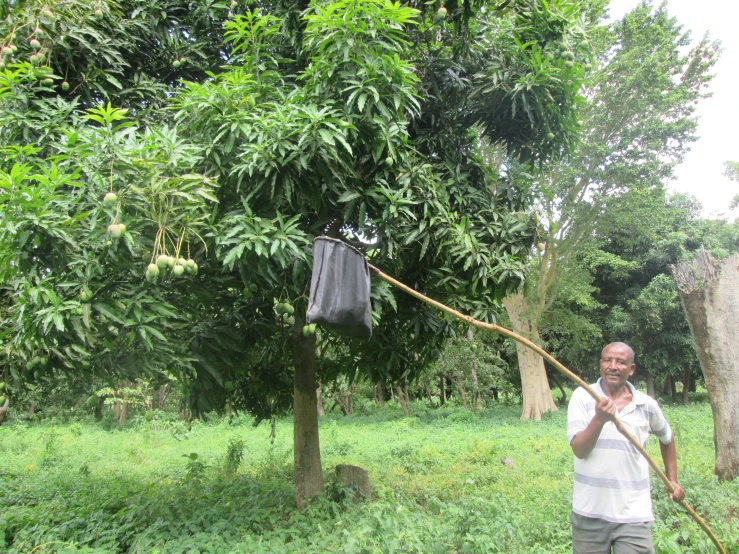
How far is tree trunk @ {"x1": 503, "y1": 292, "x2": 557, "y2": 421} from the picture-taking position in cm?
1428

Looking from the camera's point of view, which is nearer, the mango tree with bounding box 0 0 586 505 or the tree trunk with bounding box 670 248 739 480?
Answer: the mango tree with bounding box 0 0 586 505

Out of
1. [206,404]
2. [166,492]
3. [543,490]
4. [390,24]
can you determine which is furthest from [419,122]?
[166,492]

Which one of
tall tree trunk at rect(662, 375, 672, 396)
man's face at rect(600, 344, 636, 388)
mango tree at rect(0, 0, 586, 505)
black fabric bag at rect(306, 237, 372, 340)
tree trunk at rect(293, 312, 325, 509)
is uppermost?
mango tree at rect(0, 0, 586, 505)

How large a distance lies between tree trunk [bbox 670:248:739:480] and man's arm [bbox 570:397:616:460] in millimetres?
3299

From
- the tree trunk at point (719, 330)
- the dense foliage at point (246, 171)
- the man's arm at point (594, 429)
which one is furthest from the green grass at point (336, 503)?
the man's arm at point (594, 429)

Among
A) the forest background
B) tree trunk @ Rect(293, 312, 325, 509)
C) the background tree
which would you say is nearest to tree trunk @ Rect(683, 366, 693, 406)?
the background tree

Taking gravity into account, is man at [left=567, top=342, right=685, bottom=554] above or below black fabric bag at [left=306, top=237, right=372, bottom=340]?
below

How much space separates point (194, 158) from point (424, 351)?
288 cm

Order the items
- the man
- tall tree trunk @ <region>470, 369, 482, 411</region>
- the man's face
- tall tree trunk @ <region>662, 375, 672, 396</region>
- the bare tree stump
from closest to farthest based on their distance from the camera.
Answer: the man → the man's face → the bare tree stump → tall tree trunk @ <region>470, 369, 482, 411</region> → tall tree trunk @ <region>662, 375, 672, 396</region>

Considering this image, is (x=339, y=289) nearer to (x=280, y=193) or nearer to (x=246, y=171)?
(x=280, y=193)

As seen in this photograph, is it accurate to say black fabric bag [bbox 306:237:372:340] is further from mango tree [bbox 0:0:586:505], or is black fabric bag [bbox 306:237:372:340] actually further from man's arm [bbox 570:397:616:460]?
man's arm [bbox 570:397:616:460]

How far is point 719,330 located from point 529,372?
9852 millimetres

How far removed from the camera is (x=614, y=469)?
8.15 ft

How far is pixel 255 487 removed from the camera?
5984 millimetres
